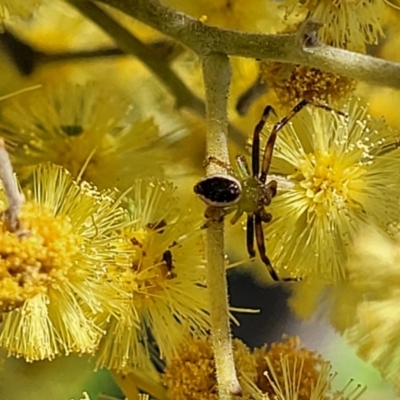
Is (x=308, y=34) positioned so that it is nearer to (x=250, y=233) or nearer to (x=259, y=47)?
(x=259, y=47)

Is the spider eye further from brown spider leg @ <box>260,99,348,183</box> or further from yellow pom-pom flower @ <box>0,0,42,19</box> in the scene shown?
yellow pom-pom flower @ <box>0,0,42,19</box>

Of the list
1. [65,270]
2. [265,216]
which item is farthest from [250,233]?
[65,270]

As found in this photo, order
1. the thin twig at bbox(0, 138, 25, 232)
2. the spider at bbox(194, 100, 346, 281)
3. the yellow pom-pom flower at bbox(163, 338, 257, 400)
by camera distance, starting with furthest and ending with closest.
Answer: the yellow pom-pom flower at bbox(163, 338, 257, 400) < the spider at bbox(194, 100, 346, 281) < the thin twig at bbox(0, 138, 25, 232)

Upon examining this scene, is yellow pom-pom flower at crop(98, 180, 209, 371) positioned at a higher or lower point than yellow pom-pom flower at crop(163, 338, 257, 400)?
higher

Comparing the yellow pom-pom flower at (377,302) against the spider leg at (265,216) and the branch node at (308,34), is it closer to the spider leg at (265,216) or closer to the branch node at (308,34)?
the spider leg at (265,216)

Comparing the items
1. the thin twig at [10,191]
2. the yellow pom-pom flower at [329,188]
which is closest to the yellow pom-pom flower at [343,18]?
the yellow pom-pom flower at [329,188]

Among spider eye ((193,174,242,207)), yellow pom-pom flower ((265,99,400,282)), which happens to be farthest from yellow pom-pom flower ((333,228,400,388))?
spider eye ((193,174,242,207))

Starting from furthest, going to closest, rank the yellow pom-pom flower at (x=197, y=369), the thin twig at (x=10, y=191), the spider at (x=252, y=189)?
the yellow pom-pom flower at (x=197, y=369), the spider at (x=252, y=189), the thin twig at (x=10, y=191)
